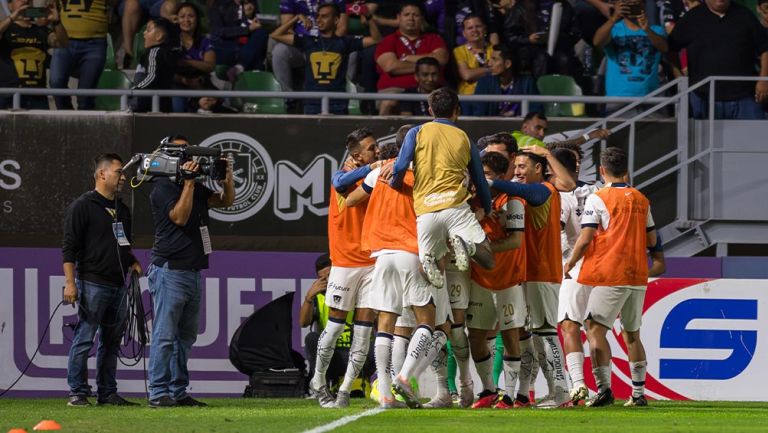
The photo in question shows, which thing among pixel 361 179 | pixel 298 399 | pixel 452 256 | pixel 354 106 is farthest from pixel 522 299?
pixel 354 106

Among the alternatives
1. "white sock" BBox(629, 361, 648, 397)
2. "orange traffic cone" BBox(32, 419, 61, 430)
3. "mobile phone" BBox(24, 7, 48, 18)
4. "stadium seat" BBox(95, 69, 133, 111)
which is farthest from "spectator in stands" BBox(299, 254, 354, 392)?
"mobile phone" BBox(24, 7, 48, 18)

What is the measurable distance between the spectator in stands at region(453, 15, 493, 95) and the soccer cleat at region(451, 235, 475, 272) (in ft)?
22.8

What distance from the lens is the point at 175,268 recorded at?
11.2 meters

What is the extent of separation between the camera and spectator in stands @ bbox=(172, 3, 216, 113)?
16.8 meters

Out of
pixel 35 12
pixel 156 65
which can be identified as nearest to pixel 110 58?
pixel 35 12

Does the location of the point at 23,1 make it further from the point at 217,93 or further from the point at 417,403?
the point at 417,403

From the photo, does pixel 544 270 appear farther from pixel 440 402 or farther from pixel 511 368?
pixel 440 402

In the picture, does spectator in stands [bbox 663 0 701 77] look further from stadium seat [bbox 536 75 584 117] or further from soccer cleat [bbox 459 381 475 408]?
soccer cleat [bbox 459 381 475 408]

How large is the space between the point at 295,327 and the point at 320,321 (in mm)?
827

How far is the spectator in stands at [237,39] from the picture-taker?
17672mm

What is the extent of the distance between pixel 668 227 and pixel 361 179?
6096 mm

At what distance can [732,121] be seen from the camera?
52.2ft

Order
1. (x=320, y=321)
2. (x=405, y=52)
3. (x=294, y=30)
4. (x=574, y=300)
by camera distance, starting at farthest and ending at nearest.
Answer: (x=294, y=30)
(x=405, y=52)
(x=320, y=321)
(x=574, y=300)

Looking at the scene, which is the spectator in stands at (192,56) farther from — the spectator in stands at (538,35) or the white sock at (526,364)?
the white sock at (526,364)
